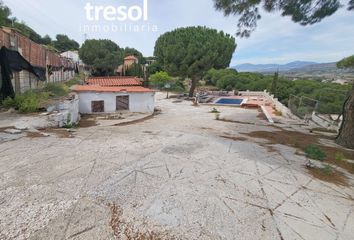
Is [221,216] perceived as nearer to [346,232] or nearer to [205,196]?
[205,196]

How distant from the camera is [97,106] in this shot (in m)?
15.1

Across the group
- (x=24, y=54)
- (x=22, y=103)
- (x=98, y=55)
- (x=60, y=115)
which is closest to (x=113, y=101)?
(x=24, y=54)

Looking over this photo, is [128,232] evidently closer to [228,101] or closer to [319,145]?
[319,145]

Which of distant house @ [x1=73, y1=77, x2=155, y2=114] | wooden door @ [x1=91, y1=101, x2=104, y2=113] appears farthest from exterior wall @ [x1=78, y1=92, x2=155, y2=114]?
wooden door @ [x1=91, y1=101, x2=104, y2=113]

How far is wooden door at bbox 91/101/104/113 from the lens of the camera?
49.2ft

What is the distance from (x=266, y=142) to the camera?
301 inches

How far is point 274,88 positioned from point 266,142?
2089cm

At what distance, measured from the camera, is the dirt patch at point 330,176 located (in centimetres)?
475

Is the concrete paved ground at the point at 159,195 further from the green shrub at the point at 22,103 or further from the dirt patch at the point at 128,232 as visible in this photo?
the green shrub at the point at 22,103

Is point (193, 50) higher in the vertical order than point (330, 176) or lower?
→ higher

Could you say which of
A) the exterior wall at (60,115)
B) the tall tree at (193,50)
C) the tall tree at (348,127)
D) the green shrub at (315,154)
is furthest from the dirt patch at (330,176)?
the tall tree at (193,50)

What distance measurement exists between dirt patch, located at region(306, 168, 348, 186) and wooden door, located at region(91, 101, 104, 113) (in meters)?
13.1

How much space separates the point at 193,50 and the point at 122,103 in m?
11.5

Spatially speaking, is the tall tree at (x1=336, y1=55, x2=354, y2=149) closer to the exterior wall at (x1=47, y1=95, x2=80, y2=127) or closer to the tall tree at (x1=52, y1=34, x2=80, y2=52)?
the exterior wall at (x1=47, y1=95, x2=80, y2=127)
